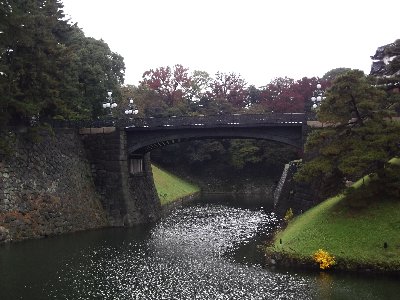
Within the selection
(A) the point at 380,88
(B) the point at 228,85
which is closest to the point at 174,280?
(A) the point at 380,88

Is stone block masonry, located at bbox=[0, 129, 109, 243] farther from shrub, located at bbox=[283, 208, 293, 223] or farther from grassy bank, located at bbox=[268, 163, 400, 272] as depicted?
grassy bank, located at bbox=[268, 163, 400, 272]

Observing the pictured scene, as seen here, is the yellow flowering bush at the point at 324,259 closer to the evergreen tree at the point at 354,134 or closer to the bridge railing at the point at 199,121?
the evergreen tree at the point at 354,134

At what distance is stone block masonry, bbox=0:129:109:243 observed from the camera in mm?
33750

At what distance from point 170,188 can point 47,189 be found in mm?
29105

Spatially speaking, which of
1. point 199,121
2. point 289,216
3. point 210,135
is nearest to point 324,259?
point 289,216

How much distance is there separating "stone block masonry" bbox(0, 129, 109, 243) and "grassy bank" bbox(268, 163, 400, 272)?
18731mm

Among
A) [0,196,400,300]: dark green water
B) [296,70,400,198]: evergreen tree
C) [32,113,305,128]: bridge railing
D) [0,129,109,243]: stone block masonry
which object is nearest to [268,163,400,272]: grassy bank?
[0,196,400,300]: dark green water

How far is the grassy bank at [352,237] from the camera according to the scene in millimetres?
23562

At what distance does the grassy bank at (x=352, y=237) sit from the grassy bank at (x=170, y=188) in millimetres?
29113

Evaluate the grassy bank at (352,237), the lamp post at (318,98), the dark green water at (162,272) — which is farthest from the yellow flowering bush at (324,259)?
the lamp post at (318,98)

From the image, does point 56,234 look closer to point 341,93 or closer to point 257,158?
point 341,93

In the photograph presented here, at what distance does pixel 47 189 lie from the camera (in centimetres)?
3747

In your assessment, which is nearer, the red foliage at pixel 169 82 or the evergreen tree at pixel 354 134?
the evergreen tree at pixel 354 134

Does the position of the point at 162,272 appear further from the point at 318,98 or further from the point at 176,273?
the point at 318,98
